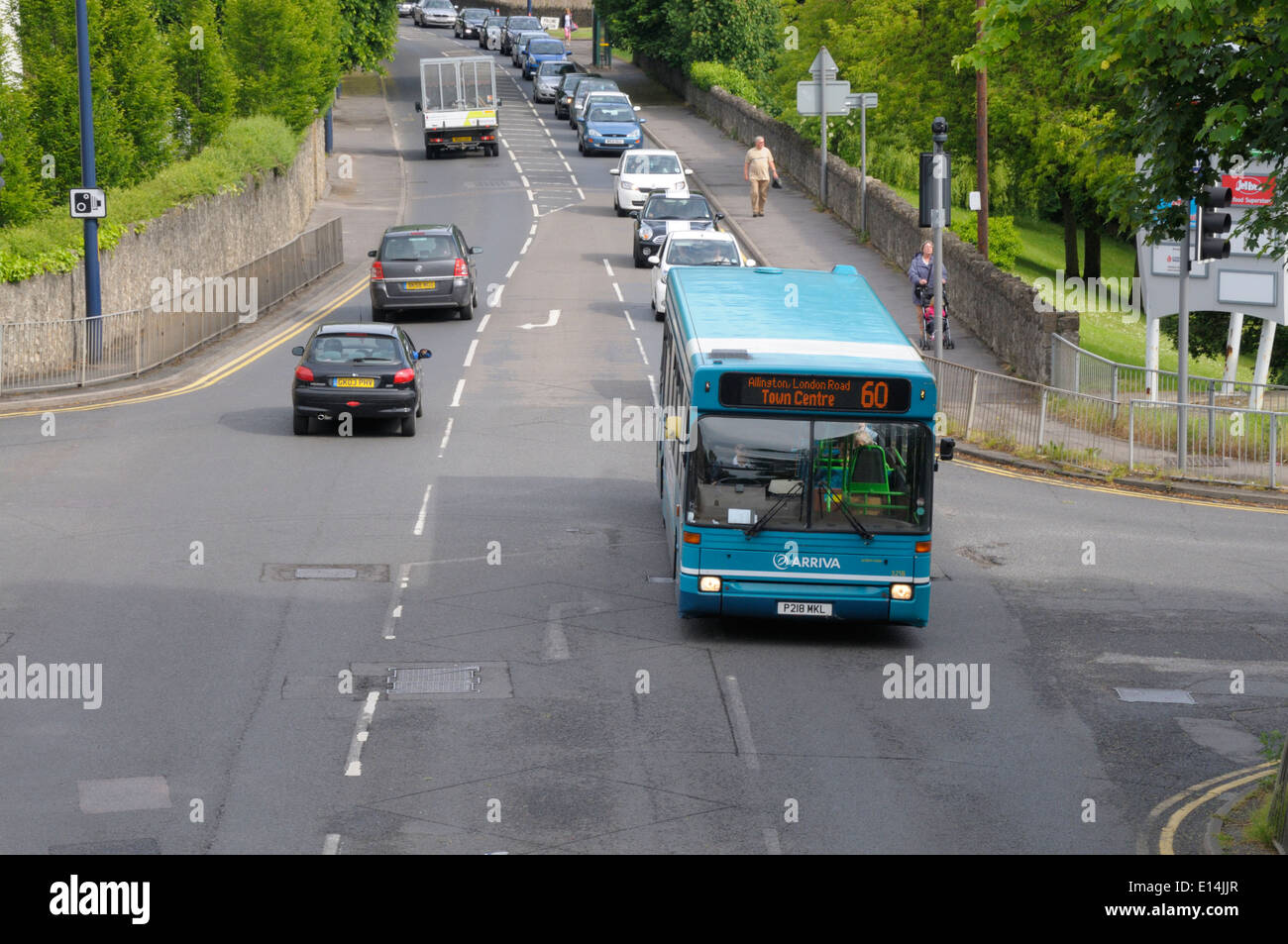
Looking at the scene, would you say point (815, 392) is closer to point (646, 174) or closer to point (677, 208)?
point (677, 208)

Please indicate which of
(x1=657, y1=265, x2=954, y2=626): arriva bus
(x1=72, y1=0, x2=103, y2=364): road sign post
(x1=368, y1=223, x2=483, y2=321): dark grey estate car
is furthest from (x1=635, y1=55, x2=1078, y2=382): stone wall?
(x1=72, y1=0, x2=103, y2=364): road sign post

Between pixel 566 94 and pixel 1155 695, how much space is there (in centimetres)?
Answer: 6338

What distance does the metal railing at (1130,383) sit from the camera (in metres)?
25.9

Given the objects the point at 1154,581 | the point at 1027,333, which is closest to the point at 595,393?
the point at 1027,333

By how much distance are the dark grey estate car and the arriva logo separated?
65.1ft

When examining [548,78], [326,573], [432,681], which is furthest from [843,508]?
[548,78]

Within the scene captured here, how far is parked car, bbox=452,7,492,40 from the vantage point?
4190 inches

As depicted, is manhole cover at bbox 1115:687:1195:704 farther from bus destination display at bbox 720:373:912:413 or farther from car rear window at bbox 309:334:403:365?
car rear window at bbox 309:334:403:365

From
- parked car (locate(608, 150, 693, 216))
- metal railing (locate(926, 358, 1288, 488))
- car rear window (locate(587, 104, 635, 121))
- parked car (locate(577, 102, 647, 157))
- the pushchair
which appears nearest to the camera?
metal railing (locate(926, 358, 1288, 488))

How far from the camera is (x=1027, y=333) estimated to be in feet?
98.6

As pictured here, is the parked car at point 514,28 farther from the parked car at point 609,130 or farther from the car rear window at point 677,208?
the car rear window at point 677,208

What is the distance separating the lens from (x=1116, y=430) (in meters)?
25.1

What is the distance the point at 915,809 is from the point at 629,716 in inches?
105

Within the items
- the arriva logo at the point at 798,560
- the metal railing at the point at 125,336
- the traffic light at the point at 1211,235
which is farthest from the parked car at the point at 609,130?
the arriva logo at the point at 798,560
